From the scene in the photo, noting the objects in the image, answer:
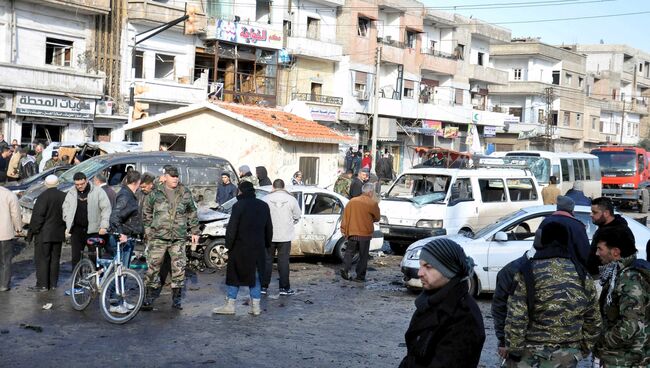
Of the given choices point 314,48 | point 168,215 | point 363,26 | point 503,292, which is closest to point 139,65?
point 314,48

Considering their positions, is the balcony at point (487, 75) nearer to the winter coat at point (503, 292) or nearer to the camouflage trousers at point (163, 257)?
the camouflage trousers at point (163, 257)

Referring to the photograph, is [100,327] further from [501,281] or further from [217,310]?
[501,281]

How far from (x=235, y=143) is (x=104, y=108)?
430 inches

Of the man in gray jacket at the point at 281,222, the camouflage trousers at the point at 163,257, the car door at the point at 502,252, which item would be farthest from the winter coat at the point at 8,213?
the car door at the point at 502,252

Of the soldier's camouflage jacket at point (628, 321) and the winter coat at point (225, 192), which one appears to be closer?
the soldier's camouflage jacket at point (628, 321)

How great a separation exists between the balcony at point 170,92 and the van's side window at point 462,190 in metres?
19.0

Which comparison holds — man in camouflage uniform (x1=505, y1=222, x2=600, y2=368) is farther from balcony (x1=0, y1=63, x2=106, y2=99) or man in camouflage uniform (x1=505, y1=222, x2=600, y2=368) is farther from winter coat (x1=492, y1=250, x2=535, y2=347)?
balcony (x1=0, y1=63, x2=106, y2=99)

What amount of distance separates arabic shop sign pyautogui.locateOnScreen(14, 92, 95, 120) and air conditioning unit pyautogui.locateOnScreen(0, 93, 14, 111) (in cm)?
18

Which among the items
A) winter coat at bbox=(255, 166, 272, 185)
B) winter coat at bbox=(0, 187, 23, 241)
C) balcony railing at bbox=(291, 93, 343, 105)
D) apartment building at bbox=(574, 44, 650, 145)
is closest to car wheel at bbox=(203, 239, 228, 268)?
winter coat at bbox=(255, 166, 272, 185)

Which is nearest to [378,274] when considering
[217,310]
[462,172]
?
[462,172]

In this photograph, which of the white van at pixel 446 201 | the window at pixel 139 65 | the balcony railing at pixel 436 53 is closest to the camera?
the white van at pixel 446 201

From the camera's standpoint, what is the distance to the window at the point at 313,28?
44.2 metres

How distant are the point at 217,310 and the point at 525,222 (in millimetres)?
5324

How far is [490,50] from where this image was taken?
65250mm
